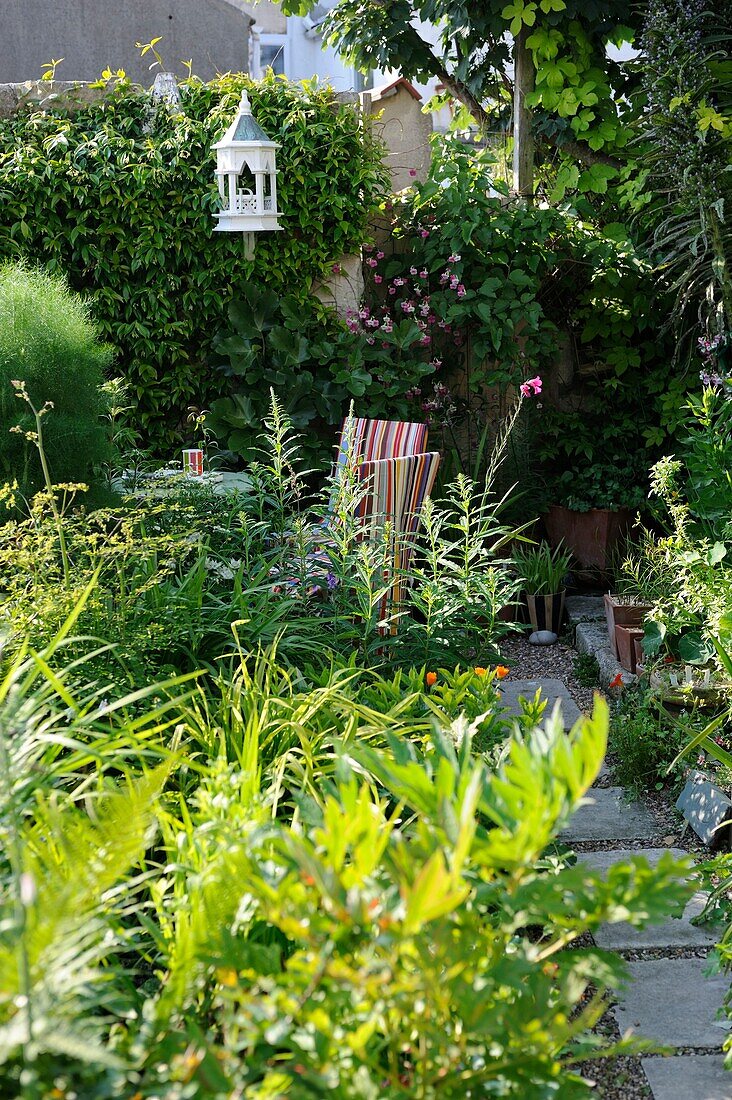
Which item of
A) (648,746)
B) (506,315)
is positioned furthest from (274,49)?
(648,746)

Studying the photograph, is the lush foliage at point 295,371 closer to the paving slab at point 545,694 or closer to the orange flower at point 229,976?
the paving slab at point 545,694

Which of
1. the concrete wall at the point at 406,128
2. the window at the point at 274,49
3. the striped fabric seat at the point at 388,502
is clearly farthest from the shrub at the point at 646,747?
the window at the point at 274,49

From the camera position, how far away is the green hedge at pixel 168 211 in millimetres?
4816

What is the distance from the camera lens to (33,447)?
11.4ft

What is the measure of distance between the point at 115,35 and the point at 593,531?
6959 millimetres

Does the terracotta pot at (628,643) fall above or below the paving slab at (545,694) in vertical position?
above

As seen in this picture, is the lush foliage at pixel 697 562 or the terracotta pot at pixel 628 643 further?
the terracotta pot at pixel 628 643

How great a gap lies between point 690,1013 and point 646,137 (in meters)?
4.10

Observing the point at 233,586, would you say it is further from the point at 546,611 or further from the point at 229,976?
the point at 546,611

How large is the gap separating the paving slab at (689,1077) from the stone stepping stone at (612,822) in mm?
924

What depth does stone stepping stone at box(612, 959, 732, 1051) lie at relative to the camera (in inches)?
81.5

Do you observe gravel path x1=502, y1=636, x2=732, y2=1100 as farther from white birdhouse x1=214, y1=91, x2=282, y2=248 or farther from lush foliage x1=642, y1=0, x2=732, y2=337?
white birdhouse x1=214, y1=91, x2=282, y2=248

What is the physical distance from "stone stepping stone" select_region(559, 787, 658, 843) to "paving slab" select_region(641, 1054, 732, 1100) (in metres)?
0.92

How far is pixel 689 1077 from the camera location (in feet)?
6.38
